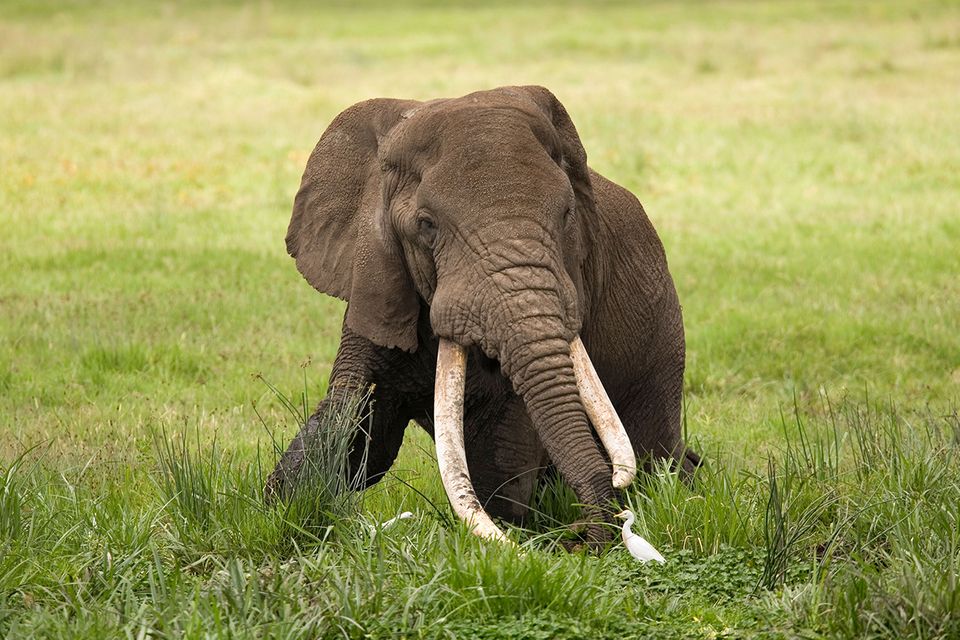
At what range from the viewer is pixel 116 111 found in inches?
858

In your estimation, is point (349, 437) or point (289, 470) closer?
point (349, 437)

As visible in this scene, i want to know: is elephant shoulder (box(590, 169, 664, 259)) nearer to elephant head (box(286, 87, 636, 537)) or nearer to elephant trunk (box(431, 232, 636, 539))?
elephant head (box(286, 87, 636, 537))

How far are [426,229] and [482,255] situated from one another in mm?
385

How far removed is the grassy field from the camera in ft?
15.9

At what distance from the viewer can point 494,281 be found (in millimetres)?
5348

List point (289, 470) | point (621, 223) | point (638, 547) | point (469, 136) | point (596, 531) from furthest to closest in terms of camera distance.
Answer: point (621, 223)
point (289, 470)
point (469, 136)
point (596, 531)
point (638, 547)

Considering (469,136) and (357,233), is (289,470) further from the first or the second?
(469,136)

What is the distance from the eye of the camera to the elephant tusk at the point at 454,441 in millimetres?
5266

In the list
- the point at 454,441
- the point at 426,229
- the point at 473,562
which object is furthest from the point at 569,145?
the point at 473,562

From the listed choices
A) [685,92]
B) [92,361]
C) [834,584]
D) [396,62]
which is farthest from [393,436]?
[396,62]

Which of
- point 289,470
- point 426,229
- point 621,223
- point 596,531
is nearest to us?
point 596,531

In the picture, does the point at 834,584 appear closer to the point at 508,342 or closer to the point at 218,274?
the point at 508,342

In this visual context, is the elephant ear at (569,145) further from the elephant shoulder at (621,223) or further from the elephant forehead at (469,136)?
the elephant shoulder at (621,223)

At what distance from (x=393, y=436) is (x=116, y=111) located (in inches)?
648
